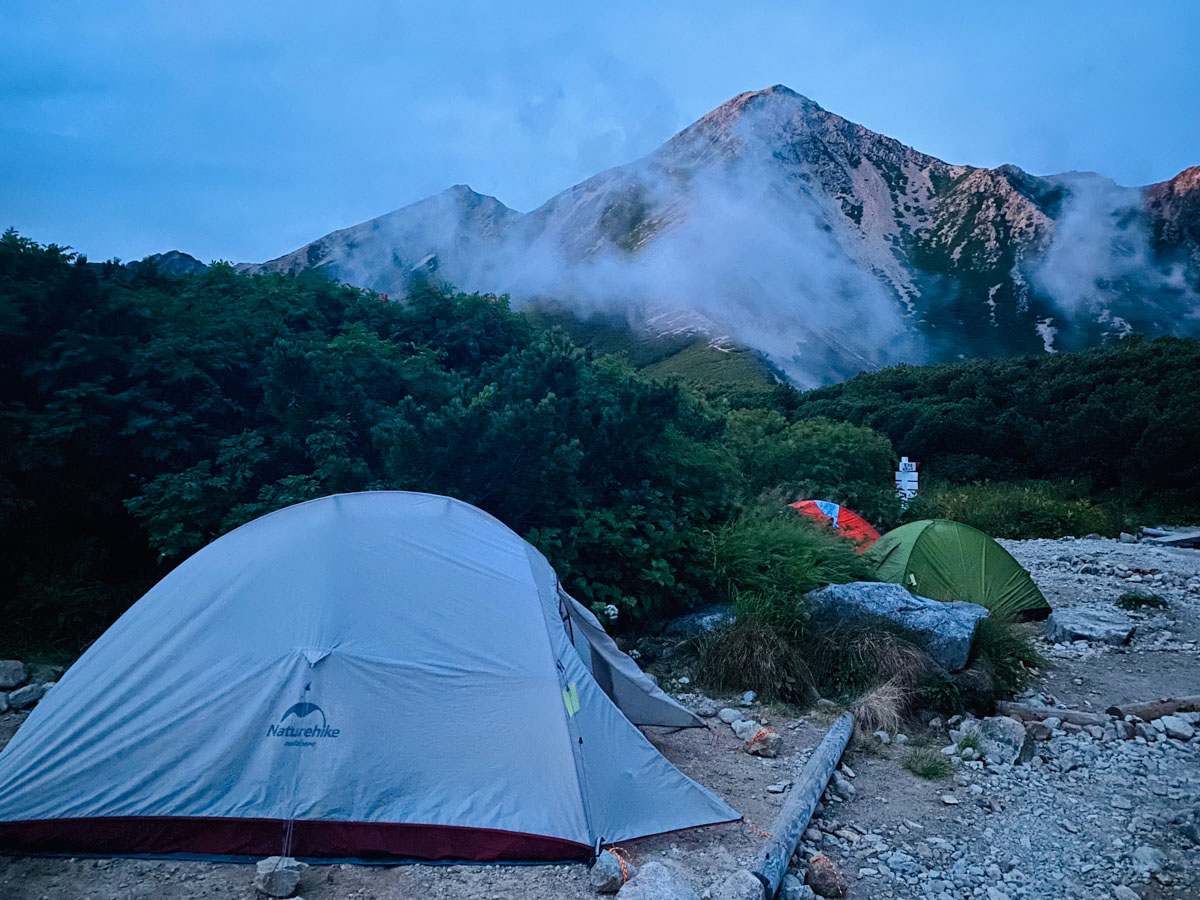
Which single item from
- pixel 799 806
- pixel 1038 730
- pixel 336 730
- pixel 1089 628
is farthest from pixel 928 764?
pixel 1089 628

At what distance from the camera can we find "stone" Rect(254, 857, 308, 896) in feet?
11.3

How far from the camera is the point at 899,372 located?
34.3 m

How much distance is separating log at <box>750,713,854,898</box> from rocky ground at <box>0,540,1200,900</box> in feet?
0.50

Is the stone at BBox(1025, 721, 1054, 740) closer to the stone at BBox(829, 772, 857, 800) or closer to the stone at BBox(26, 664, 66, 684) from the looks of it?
the stone at BBox(829, 772, 857, 800)

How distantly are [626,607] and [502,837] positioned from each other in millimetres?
4190

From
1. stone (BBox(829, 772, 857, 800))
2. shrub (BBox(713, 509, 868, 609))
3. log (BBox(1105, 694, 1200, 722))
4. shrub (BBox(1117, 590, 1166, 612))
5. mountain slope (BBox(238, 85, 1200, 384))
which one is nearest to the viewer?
stone (BBox(829, 772, 857, 800))

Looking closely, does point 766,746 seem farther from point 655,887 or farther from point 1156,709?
point 1156,709

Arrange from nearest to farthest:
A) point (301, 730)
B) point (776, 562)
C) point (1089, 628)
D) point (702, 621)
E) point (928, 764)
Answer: point (301, 730) → point (928, 764) → point (702, 621) → point (776, 562) → point (1089, 628)

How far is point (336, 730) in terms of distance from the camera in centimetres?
398

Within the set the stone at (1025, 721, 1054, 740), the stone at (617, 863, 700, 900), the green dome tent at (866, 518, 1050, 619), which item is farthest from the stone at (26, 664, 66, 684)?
the green dome tent at (866, 518, 1050, 619)

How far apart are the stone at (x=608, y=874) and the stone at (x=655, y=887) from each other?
6cm

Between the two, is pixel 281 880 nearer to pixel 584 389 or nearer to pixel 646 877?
pixel 646 877

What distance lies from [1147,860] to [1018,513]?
16647 mm

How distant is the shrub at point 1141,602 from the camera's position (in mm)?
10516
